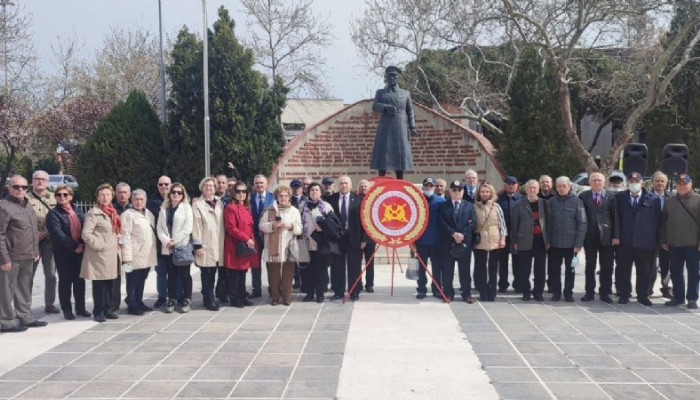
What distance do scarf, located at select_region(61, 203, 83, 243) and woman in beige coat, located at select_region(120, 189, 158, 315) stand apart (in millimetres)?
491

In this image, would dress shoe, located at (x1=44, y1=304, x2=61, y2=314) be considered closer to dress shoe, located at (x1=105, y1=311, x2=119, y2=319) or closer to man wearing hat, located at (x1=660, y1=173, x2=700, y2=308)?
dress shoe, located at (x1=105, y1=311, x2=119, y2=319)

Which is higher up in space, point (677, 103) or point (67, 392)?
point (677, 103)

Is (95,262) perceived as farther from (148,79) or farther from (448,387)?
(148,79)

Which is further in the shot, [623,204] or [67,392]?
[623,204]

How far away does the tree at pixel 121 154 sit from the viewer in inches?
802

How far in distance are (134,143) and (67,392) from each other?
54.4ft

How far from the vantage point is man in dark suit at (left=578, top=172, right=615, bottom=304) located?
8375mm

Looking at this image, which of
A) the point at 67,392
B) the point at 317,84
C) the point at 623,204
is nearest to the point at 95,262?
the point at 67,392

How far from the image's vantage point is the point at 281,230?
8.16 m

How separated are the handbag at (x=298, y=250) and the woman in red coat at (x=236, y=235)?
47cm

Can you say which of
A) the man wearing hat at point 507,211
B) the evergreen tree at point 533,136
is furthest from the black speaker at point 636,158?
the evergreen tree at point 533,136

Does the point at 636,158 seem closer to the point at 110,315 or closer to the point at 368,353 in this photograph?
the point at 368,353

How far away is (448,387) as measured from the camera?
199 inches

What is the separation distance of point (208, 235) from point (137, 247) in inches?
33.6
